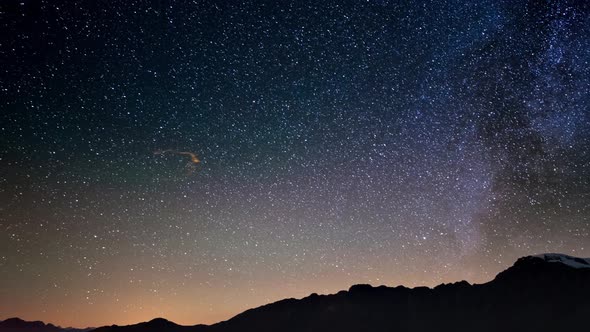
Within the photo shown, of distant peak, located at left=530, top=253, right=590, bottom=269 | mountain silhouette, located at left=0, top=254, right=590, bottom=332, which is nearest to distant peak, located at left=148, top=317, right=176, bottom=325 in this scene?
mountain silhouette, located at left=0, top=254, right=590, bottom=332

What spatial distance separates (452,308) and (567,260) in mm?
37784

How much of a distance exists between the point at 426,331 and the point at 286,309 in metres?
56.7

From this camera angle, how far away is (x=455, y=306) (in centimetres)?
13212

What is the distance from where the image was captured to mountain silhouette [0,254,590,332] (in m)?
111

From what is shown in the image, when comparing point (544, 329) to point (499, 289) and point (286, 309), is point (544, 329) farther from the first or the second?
point (286, 309)

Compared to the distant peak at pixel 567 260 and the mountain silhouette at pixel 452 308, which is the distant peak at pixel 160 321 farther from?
the distant peak at pixel 567 260

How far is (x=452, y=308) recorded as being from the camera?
132250mm

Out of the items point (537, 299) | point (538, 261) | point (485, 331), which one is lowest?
point (485, 331)

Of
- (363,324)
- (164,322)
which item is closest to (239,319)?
(164,322)

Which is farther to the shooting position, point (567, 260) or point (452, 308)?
point (452, 308)

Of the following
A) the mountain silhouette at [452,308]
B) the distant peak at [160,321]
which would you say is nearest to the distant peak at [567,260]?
the mountain silhouette at [452,308]

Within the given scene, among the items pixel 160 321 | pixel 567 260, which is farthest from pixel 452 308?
pixel 160 321

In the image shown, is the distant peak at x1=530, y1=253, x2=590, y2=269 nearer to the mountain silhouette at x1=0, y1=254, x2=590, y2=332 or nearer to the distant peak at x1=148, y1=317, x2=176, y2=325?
the mountain silhouette at x1=0, y1=254, x2=590, y2=332

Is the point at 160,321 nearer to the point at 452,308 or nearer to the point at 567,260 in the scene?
the point at 452,308
